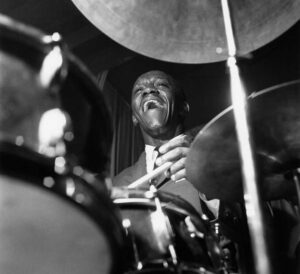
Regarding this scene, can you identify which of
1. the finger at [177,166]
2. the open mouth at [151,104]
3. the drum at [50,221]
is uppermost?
the open mouth at [151,104]

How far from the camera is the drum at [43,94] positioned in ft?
2.08

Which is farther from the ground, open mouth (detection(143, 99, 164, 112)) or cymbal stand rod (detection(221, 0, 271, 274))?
open mouth (detection(143, 99, 164, 112))

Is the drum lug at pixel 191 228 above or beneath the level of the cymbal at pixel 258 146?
beneath

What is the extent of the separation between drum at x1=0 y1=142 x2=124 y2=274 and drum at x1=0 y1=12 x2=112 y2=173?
3 cm

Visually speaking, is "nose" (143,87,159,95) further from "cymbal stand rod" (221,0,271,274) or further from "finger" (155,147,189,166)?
"cymbal stand rod" (221,0,271,274)

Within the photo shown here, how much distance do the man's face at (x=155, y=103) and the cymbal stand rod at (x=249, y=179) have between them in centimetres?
106

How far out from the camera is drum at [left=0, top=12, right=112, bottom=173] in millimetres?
634

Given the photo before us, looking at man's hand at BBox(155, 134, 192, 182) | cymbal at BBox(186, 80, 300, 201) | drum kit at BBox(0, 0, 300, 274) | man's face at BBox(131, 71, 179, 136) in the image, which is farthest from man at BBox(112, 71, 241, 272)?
drum kit at BBox(0, 0, 300, 274)

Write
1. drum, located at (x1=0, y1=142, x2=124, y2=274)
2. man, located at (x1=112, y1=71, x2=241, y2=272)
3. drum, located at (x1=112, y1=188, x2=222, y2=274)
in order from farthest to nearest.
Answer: man, located at (x1=112, y1=71, x2=241, y2=272), drum, located at (x1=112, y1=188, x2=222, y2=274), drum, located at (x1=0, y1=142, x2=124, y2=274)

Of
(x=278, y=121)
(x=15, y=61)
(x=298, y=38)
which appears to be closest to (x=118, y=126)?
(x=298, y=38)

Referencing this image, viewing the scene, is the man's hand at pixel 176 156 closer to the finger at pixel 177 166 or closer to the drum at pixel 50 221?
the finger at pixel 177 166

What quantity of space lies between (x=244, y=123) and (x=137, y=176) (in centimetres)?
118

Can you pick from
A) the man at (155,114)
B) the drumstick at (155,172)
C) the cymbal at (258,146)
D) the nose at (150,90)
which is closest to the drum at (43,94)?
the cymbal at (258,146)

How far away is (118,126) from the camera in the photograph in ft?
8.70
